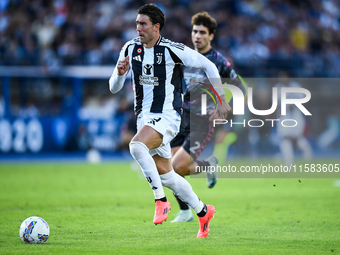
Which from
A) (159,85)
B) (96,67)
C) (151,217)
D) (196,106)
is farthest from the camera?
(96,67)

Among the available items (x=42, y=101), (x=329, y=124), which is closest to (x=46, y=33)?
(x=42, y=101)

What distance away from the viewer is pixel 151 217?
722cm

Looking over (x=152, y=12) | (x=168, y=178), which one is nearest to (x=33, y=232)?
(x=168, y=178)

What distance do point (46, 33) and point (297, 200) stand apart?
45.4ft

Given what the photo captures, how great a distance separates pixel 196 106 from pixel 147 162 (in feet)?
7.25

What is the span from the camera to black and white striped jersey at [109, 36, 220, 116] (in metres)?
5.59

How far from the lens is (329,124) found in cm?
2047

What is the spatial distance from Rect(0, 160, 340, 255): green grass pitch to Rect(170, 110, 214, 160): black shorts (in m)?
1.06

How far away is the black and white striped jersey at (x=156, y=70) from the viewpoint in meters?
5.59

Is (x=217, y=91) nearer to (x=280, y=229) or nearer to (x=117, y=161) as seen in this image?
(x=280, y=229)

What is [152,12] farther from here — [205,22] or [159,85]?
[205,22]

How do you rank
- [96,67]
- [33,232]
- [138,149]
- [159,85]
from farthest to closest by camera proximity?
1. [96,67]
2. [159,85]
3. [138,149]
4. [33,232]

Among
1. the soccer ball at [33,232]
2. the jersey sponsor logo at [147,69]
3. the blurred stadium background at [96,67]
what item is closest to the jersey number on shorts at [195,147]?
the jersey sponsor logo at [147,69]

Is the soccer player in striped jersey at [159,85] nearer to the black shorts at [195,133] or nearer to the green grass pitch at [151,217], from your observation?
the green grass pitch at [151,217]
